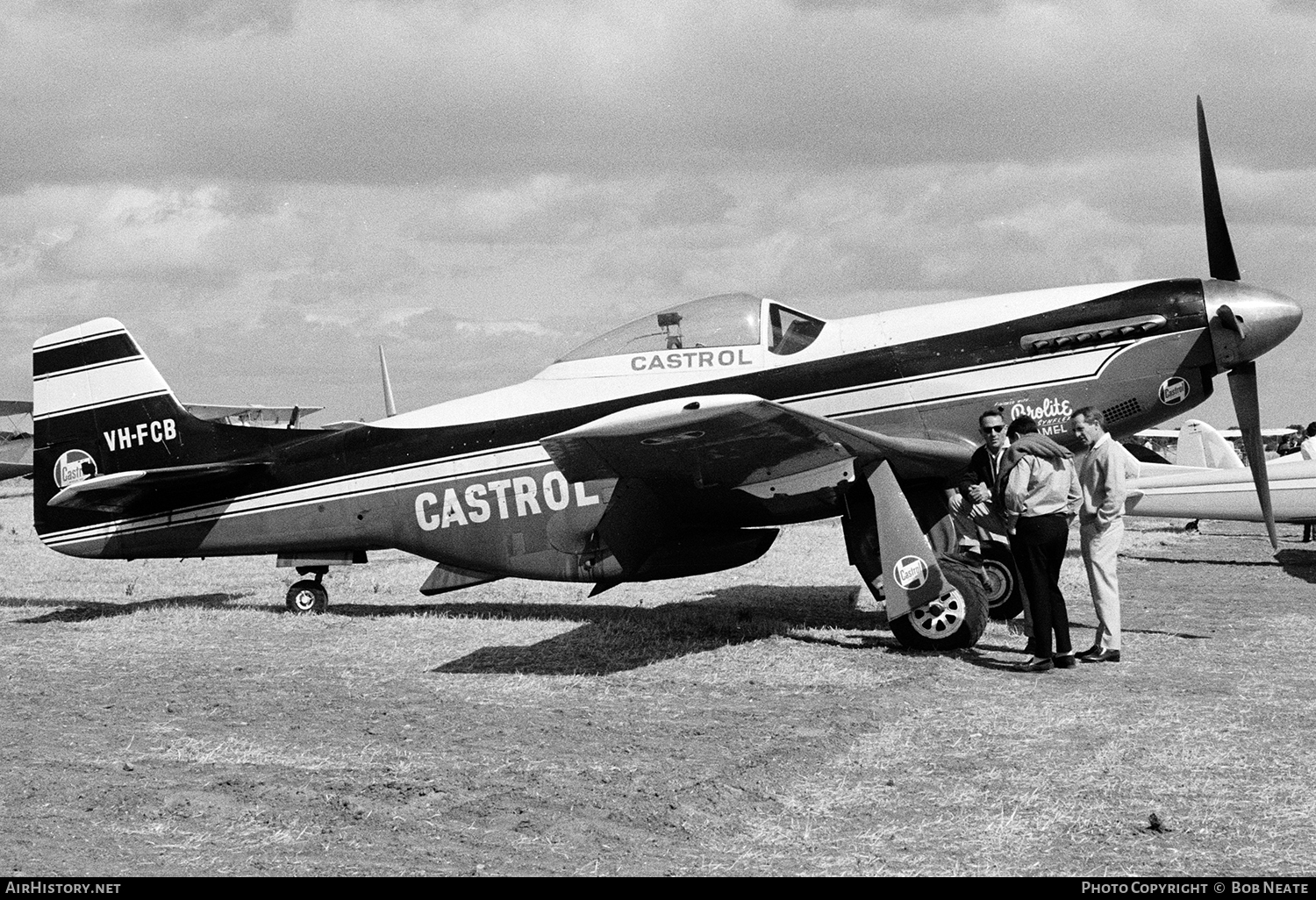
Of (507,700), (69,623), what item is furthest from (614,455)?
(69,623)

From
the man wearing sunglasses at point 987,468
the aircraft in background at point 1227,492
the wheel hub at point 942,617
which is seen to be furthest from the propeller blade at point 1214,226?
the aircraft in background at point 1227,492

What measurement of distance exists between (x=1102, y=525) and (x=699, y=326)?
3359 mm

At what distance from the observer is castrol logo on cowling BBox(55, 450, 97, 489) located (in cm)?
1111

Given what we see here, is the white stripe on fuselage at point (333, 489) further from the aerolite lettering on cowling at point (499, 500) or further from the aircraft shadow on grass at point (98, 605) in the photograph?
the aircraft shadow on grass at point (98, 605)

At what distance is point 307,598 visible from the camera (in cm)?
1083

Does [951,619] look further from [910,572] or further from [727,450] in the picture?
[727,450]

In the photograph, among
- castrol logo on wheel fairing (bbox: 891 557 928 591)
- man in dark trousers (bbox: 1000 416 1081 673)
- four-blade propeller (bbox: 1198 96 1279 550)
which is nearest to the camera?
man in dark trousers (bbox: 1000 416 1081 673)

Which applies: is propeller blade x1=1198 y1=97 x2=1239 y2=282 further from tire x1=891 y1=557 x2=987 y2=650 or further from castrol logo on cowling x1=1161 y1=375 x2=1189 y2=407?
tire x1=891 y1=557 x2=987 y2=650

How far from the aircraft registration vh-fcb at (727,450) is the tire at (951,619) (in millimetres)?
16

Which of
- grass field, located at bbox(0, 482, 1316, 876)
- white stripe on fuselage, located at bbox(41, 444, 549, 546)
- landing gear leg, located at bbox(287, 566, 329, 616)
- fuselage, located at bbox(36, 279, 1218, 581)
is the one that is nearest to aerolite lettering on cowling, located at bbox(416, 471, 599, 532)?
fuselage, located at bbox(36, 279, 1218, 581)

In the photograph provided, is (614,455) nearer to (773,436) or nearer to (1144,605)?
(773,436)

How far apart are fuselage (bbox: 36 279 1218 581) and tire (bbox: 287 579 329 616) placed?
0.46 m

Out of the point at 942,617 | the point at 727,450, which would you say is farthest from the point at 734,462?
the point at 942,617

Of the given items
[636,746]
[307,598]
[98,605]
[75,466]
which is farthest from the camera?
[98,605]
